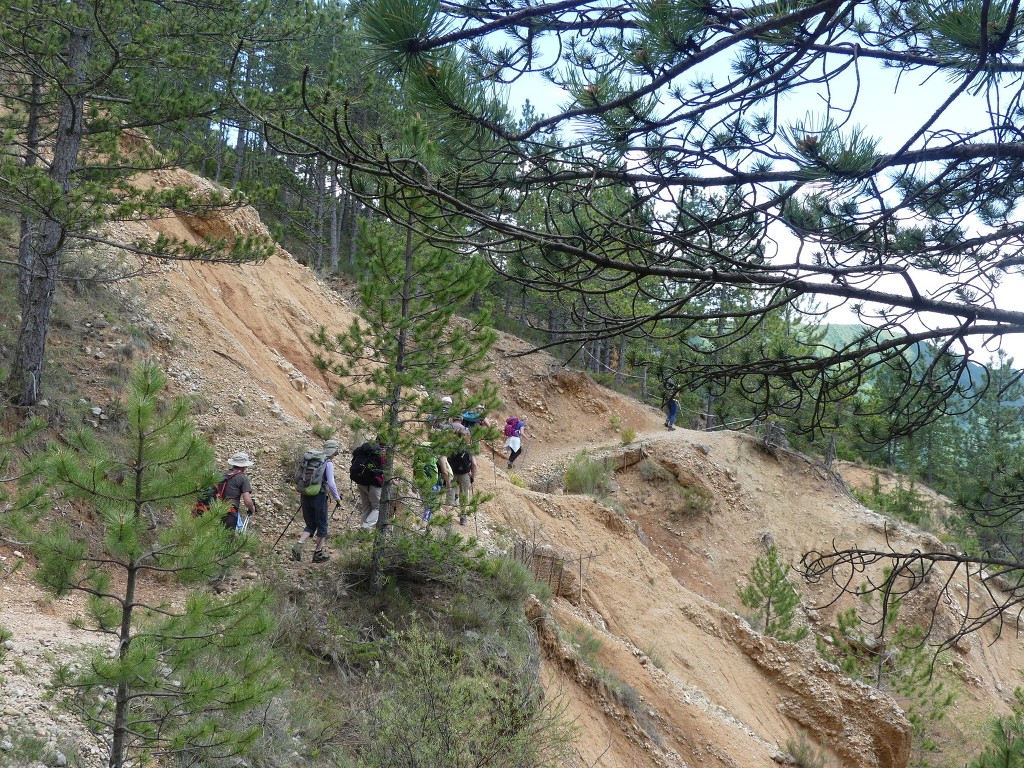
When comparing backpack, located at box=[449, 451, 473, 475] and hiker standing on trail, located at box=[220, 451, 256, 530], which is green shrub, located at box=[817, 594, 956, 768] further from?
hiker standing on trail, located at box=[220, 451, 256, 530]

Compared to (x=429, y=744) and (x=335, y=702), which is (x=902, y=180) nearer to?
(x=429, y=744)

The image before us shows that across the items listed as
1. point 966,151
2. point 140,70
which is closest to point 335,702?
point 966,151

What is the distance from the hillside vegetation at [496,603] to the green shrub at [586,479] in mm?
230

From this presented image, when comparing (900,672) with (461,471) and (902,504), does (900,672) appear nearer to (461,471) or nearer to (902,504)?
(461,471)

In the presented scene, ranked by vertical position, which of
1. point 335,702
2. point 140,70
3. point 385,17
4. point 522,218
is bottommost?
point 335,702

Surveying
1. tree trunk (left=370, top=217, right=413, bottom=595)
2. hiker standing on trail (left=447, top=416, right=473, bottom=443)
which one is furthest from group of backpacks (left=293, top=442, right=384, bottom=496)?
hiker standing on trail (left=447, top=416, right=473, bottom=443)

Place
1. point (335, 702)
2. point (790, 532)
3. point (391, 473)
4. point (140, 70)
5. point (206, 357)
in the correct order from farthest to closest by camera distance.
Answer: point (790, 532), point (206, 357), point (140, 70), point (391, 473), point (335, 702)

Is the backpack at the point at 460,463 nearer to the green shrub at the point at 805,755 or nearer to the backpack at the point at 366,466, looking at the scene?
the backpack at the point at 366,466

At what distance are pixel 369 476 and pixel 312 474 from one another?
0.72m

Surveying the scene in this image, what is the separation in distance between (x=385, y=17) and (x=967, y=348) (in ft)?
10.0

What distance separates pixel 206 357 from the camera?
13.7 m

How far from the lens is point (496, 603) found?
9922 millimetres

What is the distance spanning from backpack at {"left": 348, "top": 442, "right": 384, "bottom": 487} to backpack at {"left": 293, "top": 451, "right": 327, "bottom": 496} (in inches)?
16.5

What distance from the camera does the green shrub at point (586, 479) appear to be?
21297 millimetres
